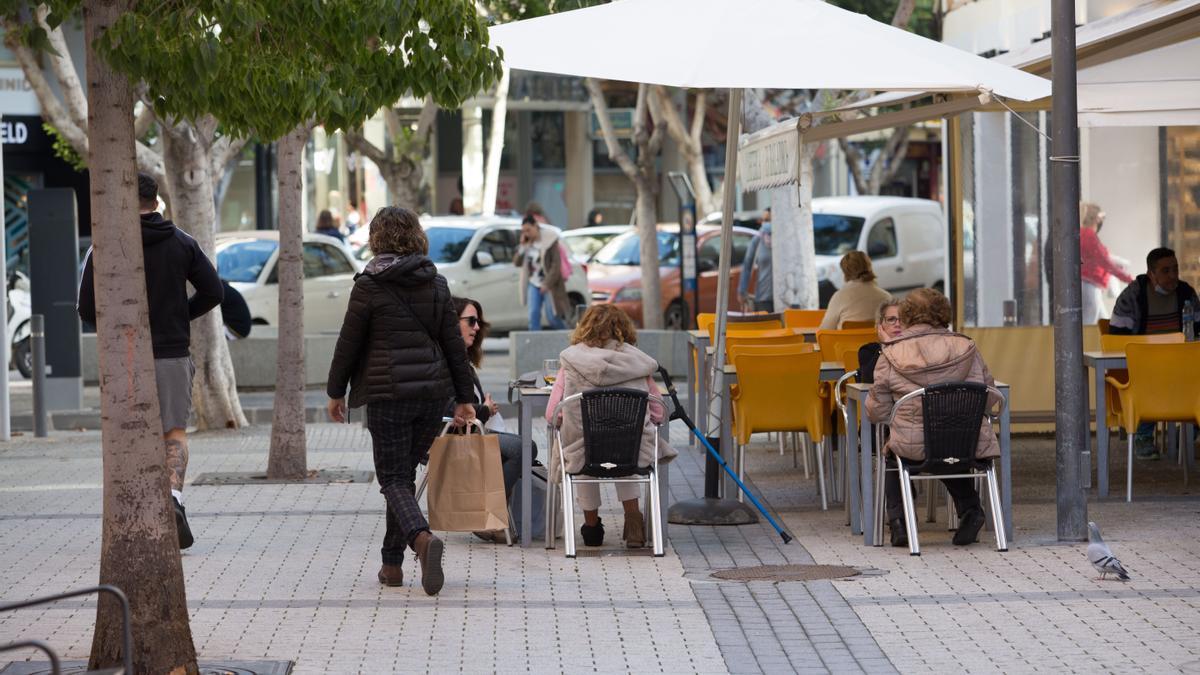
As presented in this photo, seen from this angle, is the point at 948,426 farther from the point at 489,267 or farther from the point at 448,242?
the point at 448,242

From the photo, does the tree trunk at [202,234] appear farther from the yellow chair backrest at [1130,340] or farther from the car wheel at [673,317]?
the car wheel at [673,317]

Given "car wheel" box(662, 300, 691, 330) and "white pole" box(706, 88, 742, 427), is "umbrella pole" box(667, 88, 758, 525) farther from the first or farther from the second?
"car wheel" box(662, 300, 691, 330)

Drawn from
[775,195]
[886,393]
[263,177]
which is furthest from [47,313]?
[263,177]

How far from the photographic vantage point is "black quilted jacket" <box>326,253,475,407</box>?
26.6 feet

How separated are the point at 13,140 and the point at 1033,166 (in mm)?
18963

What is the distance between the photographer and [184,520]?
923 centimetres

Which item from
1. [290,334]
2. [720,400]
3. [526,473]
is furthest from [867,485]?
[290,334]

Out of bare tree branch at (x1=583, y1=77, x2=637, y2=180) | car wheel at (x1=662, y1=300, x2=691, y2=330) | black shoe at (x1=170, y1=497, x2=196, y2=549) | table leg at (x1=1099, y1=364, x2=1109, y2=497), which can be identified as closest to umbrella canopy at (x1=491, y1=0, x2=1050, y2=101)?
table leg at (x1=1099, y1=364, x2=1109, y2=497)

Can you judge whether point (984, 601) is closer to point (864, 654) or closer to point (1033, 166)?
point (864, 654)

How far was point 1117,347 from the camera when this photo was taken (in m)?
11.8

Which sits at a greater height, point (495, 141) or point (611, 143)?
point (495, 141)

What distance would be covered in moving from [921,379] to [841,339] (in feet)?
9.94

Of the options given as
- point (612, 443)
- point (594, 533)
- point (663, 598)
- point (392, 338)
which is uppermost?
point (392, 338)

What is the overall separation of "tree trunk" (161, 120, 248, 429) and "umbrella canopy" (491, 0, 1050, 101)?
5.78m
